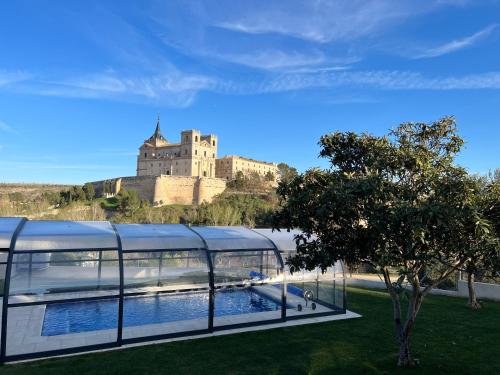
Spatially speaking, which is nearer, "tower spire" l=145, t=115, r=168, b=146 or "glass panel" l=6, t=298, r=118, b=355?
"glass panel" l=6, t=298, r=118, b=355

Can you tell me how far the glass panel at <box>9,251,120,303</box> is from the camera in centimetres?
890

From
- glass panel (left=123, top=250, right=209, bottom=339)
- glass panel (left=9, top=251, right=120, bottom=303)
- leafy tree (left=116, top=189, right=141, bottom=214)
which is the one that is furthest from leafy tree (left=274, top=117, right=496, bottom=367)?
leafy tree (left=116, top=189, right=141, bottom=214)

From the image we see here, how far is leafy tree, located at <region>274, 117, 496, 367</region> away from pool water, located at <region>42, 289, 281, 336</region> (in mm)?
5563

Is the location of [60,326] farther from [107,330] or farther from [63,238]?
[63,238]

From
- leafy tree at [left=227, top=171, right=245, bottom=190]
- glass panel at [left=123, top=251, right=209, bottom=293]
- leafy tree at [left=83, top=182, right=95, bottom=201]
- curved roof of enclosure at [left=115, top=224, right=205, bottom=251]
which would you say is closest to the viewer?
curved roof of enclosure at [left=115, top=224, right=205, bottom=251]

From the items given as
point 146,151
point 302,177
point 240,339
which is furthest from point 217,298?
point 146,151

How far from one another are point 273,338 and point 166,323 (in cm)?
309

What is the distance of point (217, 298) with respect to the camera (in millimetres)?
12664

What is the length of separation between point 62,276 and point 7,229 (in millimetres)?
2383

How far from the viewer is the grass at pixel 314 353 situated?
24.2 ft

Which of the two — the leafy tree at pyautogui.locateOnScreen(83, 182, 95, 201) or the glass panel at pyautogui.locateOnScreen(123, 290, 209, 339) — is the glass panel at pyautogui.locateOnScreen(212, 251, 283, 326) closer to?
the glass panel at pyautogui.locateOnScreen(123, 290, 209, 339)

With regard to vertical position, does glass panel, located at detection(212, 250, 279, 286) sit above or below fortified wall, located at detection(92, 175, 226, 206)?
below

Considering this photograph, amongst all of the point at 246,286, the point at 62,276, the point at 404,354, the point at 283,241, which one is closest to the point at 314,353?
the point at 404,354

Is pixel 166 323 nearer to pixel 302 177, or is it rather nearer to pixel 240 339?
pixel 240 339
